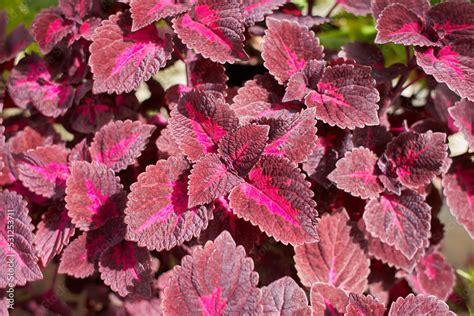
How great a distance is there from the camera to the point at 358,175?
1.07 m

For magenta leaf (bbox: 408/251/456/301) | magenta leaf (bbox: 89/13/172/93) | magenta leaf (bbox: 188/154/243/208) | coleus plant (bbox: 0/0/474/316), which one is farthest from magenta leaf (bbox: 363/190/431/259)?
magenta leaf (bbox: 89/13/172/93)

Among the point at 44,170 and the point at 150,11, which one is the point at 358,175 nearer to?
the point at 150,11

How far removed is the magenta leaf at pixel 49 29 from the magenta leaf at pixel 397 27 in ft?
2.22

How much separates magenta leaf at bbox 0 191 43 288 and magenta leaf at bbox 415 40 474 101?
0.83 meters

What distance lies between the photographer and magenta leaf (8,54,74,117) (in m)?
1.21

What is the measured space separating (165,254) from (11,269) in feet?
1.14

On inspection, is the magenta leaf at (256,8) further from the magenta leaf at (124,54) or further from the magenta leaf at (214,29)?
the magenta leaf at (124,54)

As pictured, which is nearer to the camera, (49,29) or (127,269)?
(127,269)

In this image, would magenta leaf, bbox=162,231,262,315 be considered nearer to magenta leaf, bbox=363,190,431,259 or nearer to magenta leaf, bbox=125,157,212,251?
magenta leaf, bbox=125,157,212,251

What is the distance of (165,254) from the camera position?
122 centimetres

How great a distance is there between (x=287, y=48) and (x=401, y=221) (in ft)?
1.43

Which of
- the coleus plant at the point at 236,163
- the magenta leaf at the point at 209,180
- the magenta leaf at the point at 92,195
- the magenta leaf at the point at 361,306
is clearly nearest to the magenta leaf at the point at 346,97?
the coleus plant at the point at 236,163

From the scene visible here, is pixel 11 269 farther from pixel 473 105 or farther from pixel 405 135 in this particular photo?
pixel 473 105

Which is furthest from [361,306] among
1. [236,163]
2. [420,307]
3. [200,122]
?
[200,122]
